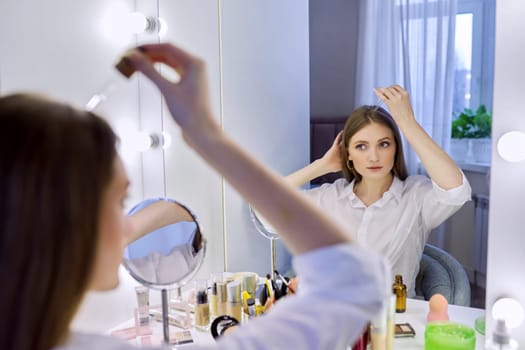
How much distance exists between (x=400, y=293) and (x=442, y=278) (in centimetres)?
10

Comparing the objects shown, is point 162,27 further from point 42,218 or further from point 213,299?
point 42,218

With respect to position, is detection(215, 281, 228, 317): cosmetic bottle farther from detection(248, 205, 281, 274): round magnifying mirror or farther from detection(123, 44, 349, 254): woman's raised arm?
detection(123, 44, 349, 254): woman's raised arm

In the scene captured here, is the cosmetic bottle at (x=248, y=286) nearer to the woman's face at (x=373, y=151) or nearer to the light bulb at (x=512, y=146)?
the woman's face at (x=373, y=151)

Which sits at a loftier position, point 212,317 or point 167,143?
point 167,143

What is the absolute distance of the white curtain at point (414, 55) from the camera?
95cm

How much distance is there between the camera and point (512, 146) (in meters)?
0.89

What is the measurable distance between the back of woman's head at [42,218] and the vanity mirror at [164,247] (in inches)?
20.5

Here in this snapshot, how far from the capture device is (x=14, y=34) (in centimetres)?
92

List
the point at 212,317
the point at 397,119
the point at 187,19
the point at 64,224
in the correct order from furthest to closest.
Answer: the point at 187,19, the point at 212,317, the point at 397,119, the point at 64,224

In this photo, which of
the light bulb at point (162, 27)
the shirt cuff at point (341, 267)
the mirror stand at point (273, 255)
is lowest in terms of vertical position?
the mirror stand at point (273, 255)

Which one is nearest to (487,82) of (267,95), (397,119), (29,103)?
(397,119)

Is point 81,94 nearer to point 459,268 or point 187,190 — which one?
point 187,190

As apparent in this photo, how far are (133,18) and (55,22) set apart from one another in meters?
0.27

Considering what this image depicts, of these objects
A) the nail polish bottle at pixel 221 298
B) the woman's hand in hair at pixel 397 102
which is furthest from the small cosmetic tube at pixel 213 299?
the woman's hand in hair at pixel 397 102
